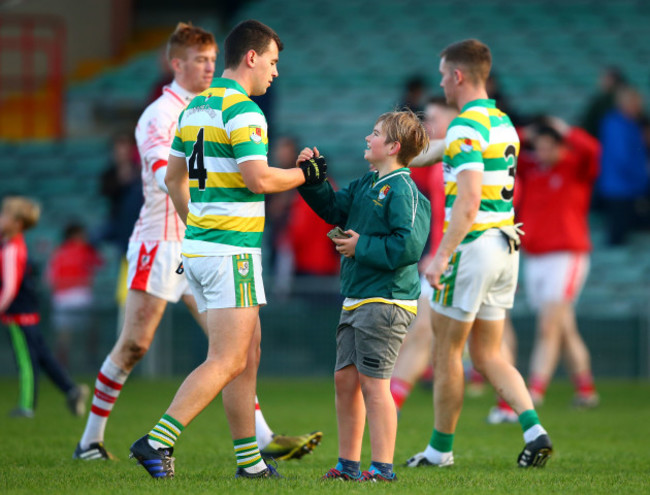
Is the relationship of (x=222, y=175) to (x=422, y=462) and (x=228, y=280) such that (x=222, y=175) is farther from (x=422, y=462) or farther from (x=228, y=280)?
(x=422, y=462)

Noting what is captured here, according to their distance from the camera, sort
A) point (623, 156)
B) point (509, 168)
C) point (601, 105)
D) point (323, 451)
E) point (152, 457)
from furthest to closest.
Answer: point (601, 105)
point (623, 156)
point (323, 451)
point (509, 168)
point (152, 457)

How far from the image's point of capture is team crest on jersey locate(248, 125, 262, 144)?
183 inches

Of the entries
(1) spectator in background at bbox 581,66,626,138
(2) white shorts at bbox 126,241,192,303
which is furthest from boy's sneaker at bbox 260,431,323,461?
(1) spectator in background at bbox 581,66,626,138

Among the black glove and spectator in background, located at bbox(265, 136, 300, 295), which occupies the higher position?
the black glove

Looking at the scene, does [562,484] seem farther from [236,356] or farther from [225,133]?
[225,133]

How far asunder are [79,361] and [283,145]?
353 cm

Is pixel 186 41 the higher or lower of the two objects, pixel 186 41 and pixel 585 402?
the higher

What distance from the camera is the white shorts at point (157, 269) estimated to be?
5.70m

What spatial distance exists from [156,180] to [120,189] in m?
7.21

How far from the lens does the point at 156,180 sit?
5.72 metres

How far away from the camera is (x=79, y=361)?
12.4 m

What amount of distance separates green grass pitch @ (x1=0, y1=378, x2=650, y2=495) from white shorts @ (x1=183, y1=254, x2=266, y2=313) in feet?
2.66

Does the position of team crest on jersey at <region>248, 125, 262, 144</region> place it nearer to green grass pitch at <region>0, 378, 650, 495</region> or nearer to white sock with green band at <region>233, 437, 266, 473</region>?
white sock with green band at <region>233, 437, 266, 473</region>

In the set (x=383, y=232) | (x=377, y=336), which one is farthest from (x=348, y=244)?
(x=377, y=336)
